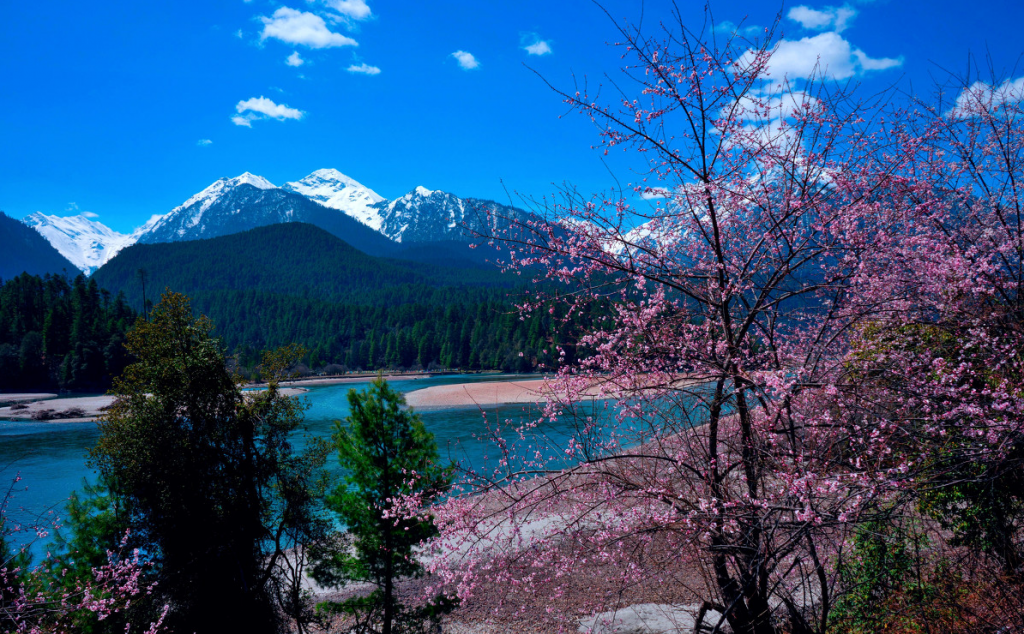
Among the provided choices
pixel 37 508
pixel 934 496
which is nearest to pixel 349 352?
pixel 37 508

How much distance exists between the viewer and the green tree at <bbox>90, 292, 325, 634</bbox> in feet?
38.5

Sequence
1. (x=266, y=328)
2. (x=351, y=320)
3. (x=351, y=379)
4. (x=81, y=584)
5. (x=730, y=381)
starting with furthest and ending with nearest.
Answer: (x=266, y=328), (x=351, y=320), (x=351, y=379), (x=81, y=584), (x=730, y=381)

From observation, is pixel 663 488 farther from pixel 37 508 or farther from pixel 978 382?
pixel 37 508

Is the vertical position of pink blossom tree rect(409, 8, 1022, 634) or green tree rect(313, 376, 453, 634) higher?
pink blossom tree rect(409, 8, 1022, 634)

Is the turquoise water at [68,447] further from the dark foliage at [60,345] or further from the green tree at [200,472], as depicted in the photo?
the dark foliage at [60,345]

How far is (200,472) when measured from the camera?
12133mm

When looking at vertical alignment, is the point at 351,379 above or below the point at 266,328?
below

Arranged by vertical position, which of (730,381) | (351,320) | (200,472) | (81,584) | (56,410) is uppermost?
(351,320)

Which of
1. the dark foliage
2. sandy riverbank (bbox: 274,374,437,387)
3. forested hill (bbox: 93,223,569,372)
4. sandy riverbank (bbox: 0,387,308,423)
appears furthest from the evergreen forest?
sandy riverbank (bbox: 0,387,308,423)

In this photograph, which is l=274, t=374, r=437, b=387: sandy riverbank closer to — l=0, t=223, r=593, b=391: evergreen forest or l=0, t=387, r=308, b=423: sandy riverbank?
l=0, t=223, r=593, b=391: evergreen forest

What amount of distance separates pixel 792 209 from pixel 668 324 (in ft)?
3.69

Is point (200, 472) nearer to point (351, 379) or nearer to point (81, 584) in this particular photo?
point (81, 584)

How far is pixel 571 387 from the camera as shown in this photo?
407 cm

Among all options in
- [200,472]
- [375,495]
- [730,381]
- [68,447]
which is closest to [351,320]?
[68,447]
